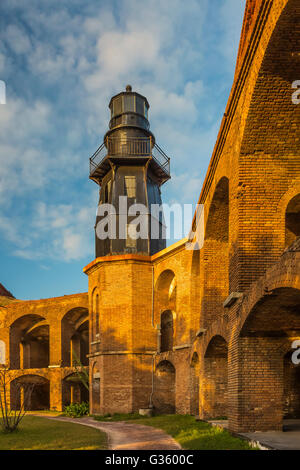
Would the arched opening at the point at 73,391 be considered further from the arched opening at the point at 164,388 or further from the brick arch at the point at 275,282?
the brick arch at the point at 275,282

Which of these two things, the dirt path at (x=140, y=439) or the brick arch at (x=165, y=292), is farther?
the brick arch at (x=165, y=292)

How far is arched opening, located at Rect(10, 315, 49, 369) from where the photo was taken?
26234 millimetres

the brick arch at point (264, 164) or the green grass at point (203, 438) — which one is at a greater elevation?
the brick arch at point (264, 164)

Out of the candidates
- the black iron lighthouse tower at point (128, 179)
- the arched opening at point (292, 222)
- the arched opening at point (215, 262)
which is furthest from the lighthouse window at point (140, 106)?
the arched opening at point (292, 222)

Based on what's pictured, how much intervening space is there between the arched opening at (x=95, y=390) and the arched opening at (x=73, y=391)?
10.4ft

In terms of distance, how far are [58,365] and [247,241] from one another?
17675 millimetres

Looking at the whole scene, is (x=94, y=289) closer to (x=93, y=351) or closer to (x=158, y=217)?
(x=93, y=351)

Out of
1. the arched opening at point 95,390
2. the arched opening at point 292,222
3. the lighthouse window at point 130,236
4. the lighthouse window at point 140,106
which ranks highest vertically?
the lighthouse window at point 140,106

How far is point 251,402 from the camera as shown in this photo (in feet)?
28.0

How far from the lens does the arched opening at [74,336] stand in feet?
79.7

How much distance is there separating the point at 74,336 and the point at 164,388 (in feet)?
28.8

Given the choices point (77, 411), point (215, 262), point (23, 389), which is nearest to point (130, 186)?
point (215, 262)

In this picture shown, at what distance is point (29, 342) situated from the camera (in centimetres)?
2792
